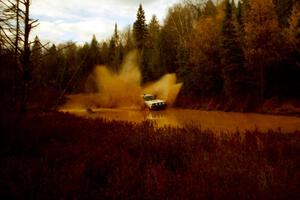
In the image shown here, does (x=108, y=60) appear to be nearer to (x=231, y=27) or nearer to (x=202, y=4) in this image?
(x=202, y=4)

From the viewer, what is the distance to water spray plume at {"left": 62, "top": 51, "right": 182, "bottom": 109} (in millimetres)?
56291

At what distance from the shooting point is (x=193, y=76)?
4494 centimetres

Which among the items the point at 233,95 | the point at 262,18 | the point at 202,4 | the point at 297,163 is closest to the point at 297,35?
the point at 262,18

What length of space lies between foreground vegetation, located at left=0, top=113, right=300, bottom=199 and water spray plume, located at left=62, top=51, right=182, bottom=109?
42.5 m

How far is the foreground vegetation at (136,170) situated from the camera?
14.0 feet

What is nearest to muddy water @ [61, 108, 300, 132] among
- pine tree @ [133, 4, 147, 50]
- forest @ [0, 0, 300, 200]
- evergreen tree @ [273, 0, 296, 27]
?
forest @ [0, 0, 300, 200]

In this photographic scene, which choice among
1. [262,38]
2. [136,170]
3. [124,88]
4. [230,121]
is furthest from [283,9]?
[136,170]

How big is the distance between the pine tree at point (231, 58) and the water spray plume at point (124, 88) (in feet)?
47.7

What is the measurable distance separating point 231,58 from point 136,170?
1312 inches

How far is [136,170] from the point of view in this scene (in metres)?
5.33

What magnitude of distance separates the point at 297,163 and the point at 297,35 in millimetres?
29674

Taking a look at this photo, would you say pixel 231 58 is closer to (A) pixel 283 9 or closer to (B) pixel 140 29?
(A) pixel 283 9

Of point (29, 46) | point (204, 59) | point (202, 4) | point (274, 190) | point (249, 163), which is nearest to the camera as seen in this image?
point (274, 190)

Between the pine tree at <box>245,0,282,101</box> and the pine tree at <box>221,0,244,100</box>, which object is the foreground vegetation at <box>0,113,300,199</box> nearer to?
the pine tree at <box>245,0,282,101</box>
